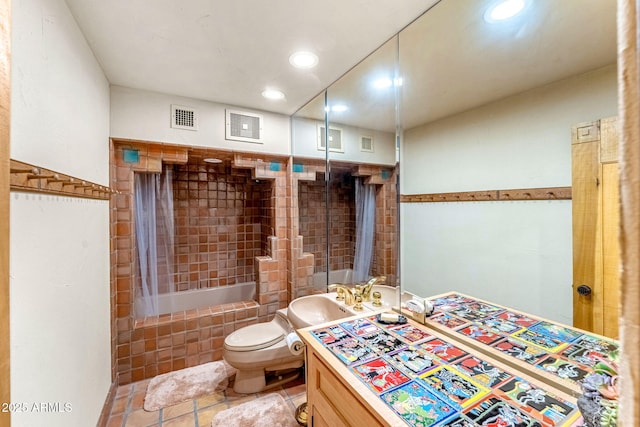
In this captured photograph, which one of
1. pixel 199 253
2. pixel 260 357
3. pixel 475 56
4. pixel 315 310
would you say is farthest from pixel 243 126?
pixel 260 357

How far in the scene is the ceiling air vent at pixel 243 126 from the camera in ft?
7.75

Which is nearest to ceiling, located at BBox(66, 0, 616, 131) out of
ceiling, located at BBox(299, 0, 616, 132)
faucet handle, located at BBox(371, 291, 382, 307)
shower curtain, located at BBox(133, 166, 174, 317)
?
ceiling, located at BBox(299, 0, 616, 132)

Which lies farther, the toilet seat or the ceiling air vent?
the ceiling air vent

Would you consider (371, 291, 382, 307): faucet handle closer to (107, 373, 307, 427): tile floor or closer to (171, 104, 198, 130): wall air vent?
(107, 373, 307, 427): tile floor

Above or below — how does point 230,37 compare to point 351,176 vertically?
above

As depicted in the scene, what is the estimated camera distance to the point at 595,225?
88cm

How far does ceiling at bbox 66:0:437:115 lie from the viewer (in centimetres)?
124

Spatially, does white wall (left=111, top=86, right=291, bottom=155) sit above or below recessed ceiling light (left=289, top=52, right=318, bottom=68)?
below

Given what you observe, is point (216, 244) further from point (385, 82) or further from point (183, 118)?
point (385, 82)

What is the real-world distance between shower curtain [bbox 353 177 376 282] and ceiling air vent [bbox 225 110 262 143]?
1116 millimetres

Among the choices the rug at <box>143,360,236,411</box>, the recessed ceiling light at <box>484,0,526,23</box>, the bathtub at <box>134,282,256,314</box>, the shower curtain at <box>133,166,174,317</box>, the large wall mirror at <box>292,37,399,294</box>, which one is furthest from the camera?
the bathtub at <box>134,282,256,314</box>

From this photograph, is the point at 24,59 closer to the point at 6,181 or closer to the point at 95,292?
the point at 6,181

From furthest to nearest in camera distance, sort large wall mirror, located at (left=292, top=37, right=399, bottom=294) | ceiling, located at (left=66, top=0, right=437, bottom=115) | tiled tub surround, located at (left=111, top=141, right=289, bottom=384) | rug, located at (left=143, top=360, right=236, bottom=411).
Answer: tiled tub surround, located at (left=111, top=141, right=289, bottom=384), rug, located at (left=143, top=360, right=236, bottom=411), large wall mirror, located at (left=292, top=37, right=399, bottom=294), ceiling, located at (left=66, top=0, right=437, bottom=115)

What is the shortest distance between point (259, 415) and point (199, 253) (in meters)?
1.85
